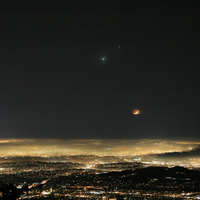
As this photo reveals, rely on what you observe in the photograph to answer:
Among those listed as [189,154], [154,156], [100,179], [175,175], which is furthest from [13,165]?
[189,154]

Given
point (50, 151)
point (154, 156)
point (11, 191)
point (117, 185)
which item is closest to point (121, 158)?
point (154, 156)

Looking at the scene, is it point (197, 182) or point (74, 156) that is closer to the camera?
point (197, 182)

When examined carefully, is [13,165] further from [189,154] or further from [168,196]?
[189,154]

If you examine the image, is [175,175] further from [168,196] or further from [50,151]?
[50,151]

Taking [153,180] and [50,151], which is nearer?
[153,180]

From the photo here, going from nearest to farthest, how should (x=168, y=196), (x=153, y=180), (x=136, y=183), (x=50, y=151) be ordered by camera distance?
(x=168, y=196) → (x=136, y=183) → (x=153, y=180) → (x=50, y=151)

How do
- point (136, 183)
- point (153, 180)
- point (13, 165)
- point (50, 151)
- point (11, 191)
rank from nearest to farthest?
point (11, 191) < point (136, 183) < point (153, 180) < point (13, 165) < point (50, 151)

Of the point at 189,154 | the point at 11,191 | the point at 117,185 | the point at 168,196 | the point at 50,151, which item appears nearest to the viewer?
the point at 11,191

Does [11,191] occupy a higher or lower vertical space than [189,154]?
higher

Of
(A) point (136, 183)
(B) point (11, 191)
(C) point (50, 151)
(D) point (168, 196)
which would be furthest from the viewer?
(C) point (50, 151)
